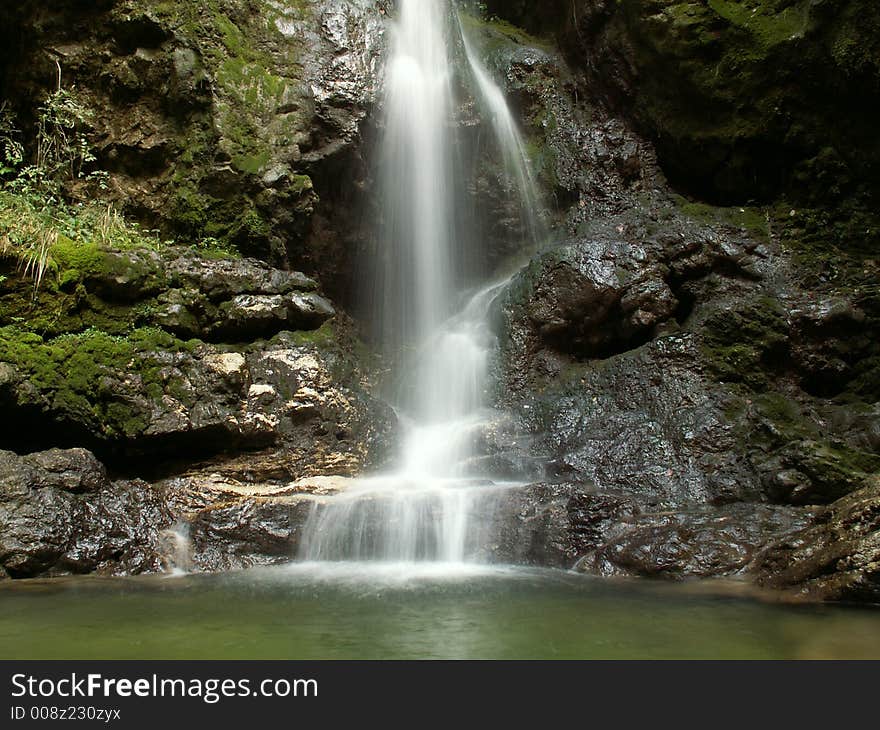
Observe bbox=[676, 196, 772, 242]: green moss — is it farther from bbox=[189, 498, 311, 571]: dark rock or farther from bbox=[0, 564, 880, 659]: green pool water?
bbox=[189, 498, 311, 571]: dark rock

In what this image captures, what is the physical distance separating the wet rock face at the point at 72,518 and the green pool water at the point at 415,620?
350 millimetres

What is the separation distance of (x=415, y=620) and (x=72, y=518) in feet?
12.9

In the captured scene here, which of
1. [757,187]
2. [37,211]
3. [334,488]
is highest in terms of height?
[757,187]

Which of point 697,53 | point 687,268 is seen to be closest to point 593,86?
point 697,53

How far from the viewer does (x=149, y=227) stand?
9.68m

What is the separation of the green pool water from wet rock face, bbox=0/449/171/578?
35 centimetres

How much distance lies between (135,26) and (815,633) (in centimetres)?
1131

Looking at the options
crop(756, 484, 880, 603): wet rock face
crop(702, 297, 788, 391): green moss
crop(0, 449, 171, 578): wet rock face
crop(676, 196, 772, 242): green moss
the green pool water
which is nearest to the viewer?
the green pool water

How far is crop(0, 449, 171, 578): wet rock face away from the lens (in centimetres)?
598

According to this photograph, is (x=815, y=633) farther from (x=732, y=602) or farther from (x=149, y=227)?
(x=149, y=227)

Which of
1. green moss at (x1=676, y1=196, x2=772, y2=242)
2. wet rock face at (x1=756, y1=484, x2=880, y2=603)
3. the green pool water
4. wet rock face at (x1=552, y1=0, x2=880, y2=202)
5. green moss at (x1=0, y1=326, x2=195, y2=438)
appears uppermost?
wet rock face at (x1=552, y1=0, x2=880, y2=202)

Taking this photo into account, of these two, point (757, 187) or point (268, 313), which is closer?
point (268, 313)

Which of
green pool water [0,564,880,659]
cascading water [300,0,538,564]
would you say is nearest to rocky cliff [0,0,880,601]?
cascading water [300,0,538,564]

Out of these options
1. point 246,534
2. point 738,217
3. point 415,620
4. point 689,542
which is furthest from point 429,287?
point 415,620
